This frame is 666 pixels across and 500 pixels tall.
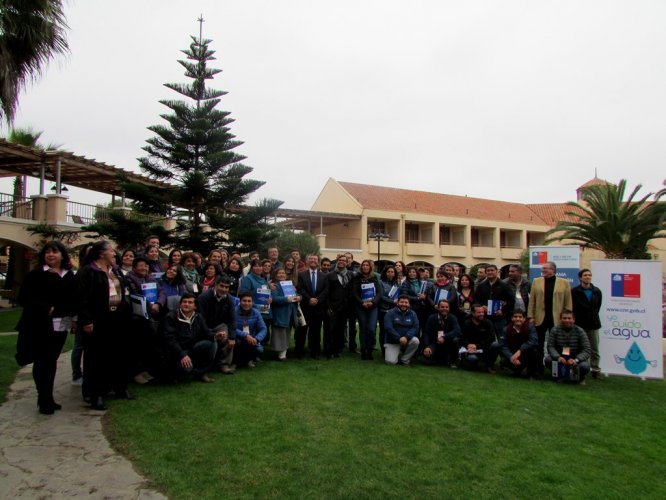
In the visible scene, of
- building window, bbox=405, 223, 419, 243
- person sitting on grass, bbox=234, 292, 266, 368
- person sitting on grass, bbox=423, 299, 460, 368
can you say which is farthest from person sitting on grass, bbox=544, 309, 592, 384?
building window, bbox=405, 223, 419, 243

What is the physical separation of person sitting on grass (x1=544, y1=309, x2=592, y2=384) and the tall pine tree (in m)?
9.78

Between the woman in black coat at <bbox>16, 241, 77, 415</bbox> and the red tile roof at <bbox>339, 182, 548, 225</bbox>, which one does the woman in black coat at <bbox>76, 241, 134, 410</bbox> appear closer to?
the woman in black coat at <bbox>16, 241, 77, 415</bbox>

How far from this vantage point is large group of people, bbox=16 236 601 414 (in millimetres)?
A: 4398

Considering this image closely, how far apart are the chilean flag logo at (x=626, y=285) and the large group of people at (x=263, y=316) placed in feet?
1.99

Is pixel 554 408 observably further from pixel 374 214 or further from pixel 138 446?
pixel 374 214

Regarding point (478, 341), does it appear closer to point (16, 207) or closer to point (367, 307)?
point (367, 307)

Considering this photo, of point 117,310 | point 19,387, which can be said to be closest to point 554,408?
point 117,310

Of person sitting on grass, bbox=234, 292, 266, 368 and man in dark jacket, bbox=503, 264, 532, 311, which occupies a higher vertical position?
man in dark jacket, bbox=503, 264, 532, 311

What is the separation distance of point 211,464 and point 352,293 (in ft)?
14.3

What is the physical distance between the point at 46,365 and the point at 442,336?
4967 mm

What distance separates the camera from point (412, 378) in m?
6.09

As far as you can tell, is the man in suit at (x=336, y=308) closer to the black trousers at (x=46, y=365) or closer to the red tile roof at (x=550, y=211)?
the black trousers at (x=46, y=365)

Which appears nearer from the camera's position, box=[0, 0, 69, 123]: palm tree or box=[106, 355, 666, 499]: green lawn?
box=[106, 355, 666, 499]: green lawn

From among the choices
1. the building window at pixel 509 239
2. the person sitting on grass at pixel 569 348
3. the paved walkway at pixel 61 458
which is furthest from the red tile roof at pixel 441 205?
the paved walkway at pixel 61 458
